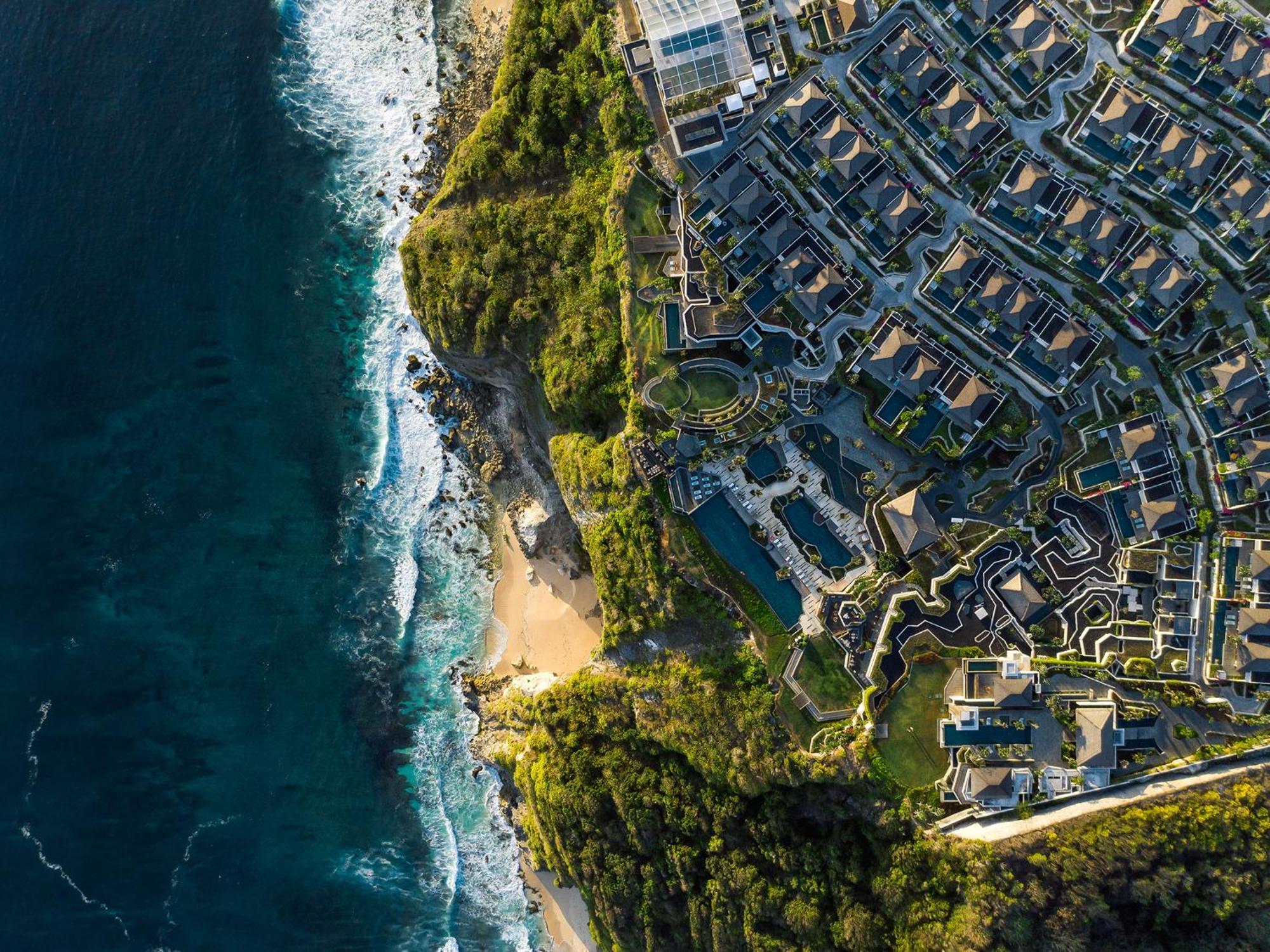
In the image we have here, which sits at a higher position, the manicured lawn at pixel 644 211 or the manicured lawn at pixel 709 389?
the manicured lawn at pixel 644 211

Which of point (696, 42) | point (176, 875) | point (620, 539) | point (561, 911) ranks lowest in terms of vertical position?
point (561, 911)

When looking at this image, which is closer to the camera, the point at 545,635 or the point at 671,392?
the point at 671,392

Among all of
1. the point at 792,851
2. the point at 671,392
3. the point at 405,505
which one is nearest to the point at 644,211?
the point at 671,392

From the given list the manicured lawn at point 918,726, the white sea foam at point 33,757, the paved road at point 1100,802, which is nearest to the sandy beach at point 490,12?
the manicured lawn at point 918,726

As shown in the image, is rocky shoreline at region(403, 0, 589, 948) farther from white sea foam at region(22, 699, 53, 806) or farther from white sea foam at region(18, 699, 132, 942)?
white sea foam at region(22, 699, 53, 806)

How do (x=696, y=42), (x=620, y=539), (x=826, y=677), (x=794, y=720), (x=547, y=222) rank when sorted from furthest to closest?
(x=547, y=222) → (x=620, y=539) → (x=826, y=677) → (x=794, y=720) → (x=696, y=42)

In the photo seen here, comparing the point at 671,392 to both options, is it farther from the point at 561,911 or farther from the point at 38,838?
the point at 38,838

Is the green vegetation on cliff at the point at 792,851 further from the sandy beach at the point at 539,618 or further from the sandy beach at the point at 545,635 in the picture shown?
the sandy beach at the point at 539,618
